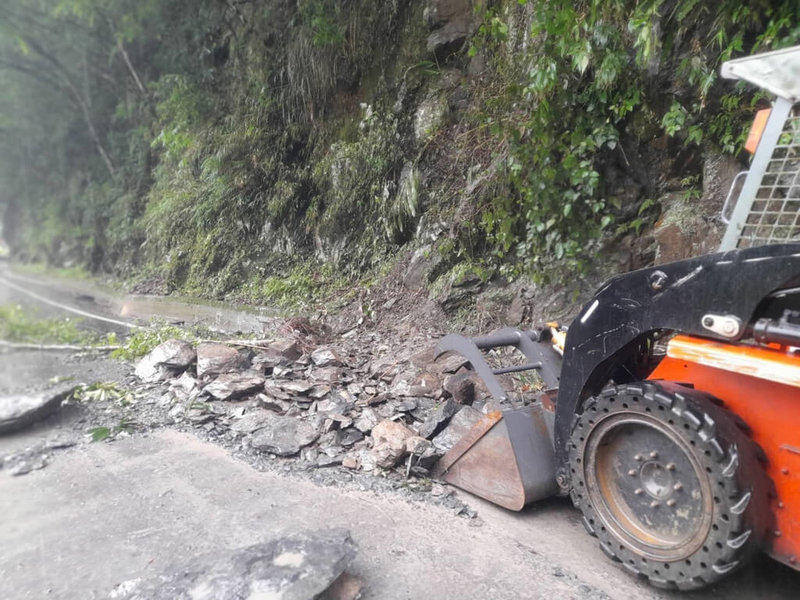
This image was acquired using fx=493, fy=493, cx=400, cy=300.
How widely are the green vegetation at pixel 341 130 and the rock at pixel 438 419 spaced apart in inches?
80.4

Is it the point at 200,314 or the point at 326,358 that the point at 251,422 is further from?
the point at 200,314

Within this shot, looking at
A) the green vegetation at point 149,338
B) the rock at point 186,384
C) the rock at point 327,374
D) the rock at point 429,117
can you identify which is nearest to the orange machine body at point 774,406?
the rock at point 327,374

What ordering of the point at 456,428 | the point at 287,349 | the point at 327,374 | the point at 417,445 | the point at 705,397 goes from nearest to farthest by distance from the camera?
the point at 705,397, the point at 417,445, the point at 456,428, the point at 327,374, the point at 287,349

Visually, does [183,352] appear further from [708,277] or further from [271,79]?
[271,79]

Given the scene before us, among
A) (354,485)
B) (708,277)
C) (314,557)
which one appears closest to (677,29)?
(708,277)

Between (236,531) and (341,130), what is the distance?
772 centimetres

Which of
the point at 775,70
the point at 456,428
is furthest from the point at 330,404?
the point at 775,70

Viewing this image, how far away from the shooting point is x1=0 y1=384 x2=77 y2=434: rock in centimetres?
164

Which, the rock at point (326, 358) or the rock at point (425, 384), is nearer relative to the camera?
the rock at point (425, 384)

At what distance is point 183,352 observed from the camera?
15.7ft

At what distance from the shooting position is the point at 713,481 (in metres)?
1.88

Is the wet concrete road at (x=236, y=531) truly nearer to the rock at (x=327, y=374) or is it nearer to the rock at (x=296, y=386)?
the rock at (x=296, y=386)

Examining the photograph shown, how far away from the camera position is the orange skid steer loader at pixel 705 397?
5.98 ft

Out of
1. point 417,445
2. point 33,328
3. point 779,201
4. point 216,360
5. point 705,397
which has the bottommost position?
point 216,360
